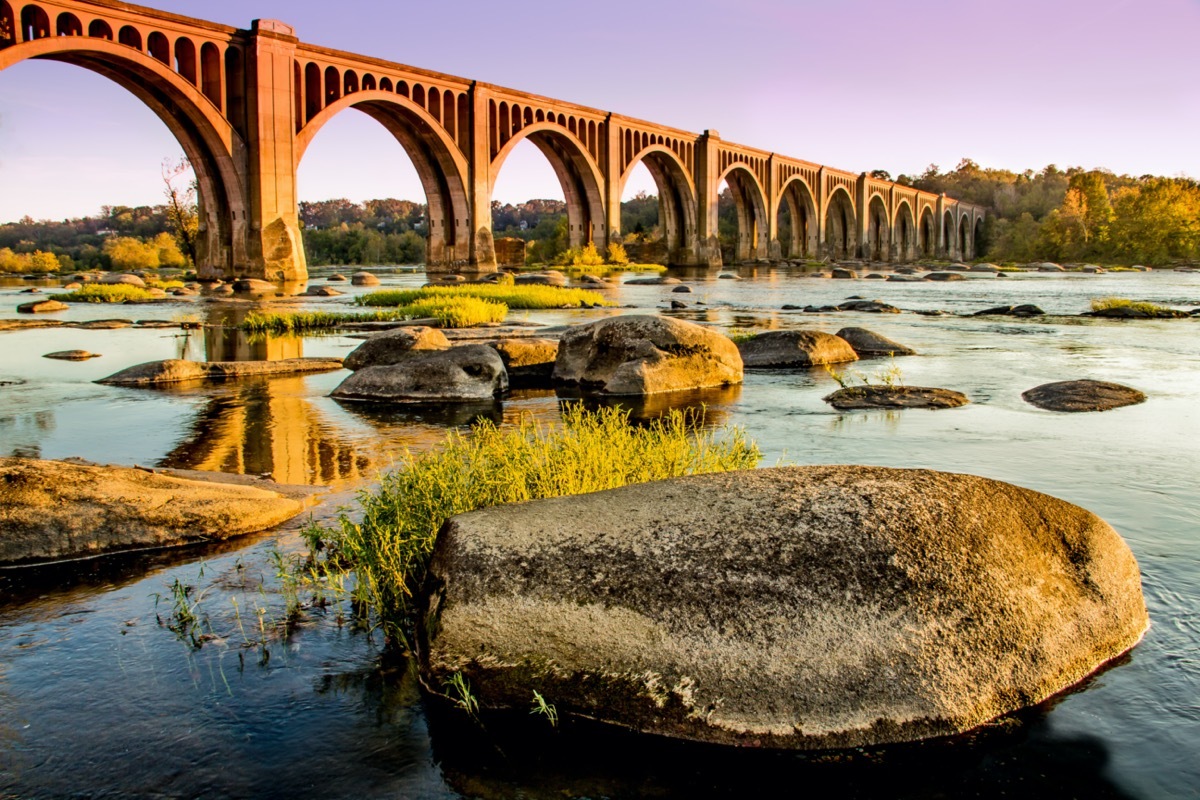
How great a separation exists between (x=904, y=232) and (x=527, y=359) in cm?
11876

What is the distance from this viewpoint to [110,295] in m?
27.3

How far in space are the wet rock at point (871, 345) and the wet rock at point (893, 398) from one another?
4312 millimetres

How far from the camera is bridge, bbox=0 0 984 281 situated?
97.9 feet

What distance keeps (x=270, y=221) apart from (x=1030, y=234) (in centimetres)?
9951

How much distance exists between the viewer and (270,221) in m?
33.8

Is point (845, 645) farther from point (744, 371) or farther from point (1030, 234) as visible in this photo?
point (1030, 234)

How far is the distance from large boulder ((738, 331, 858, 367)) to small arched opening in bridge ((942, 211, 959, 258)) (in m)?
138

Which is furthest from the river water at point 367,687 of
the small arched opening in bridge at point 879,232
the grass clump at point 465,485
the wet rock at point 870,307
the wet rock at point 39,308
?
the small arched opening in bridge at point 879,232

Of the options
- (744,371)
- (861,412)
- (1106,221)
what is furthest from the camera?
(1106,221)

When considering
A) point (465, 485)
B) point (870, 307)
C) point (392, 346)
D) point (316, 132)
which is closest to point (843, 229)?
point (316, 132)

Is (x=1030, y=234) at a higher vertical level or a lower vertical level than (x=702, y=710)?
higher

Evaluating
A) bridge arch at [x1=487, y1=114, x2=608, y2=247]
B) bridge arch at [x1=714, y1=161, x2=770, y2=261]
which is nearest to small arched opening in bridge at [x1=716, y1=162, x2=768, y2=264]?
bridge arch at [x1=714, y1=161, x2=770, y2=261]

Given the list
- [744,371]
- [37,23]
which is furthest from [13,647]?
[37,23]

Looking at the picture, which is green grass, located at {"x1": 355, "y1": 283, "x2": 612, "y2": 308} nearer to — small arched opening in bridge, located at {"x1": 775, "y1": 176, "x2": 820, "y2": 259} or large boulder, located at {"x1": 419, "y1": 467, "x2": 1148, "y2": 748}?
large boulder, located at {"x1": 419, "y1": 467, "x2": 1148, "y2": 748}
